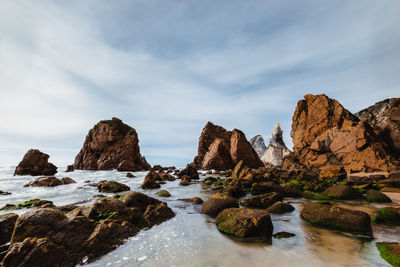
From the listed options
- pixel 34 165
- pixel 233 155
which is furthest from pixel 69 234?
pixel 233 155

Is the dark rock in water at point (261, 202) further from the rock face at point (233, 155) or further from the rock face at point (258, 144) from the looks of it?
the rock face at point (258, 144)

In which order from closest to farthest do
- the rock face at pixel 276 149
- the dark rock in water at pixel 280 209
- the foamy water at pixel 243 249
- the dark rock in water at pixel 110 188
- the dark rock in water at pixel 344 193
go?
the foamy water at pixel 243 249 < the dark rock in water at pixel 280 209 < the dark rock in water at pixel 344 193 < the dark rock in water at pixel 110 188 < the rock face at pixel 276 149

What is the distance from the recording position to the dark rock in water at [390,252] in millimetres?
3442

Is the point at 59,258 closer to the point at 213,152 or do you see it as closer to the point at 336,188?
the point at 336,188

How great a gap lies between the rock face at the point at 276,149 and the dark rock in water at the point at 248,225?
64.4m

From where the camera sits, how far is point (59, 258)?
11.8 ft

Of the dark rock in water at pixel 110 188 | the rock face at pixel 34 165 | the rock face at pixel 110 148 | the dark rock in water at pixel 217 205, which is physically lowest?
the dark rock in water at pixel 217 205

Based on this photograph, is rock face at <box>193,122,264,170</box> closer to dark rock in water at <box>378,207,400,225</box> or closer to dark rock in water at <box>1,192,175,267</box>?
dark rock in water at <box>378,207,400,225</box>

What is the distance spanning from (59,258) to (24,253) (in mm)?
589

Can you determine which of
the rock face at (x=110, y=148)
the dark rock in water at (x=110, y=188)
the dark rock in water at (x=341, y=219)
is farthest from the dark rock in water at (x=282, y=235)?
the rock face at (x=110, y=148)

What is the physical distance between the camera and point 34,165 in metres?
32.7

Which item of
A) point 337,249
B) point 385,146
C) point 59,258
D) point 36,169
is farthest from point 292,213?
point 36,169

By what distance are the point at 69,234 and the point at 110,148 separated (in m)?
55.9

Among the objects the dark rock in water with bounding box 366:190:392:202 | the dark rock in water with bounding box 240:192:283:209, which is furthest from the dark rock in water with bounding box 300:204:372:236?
the dark rock in water with bounding box 366:190:392:202
